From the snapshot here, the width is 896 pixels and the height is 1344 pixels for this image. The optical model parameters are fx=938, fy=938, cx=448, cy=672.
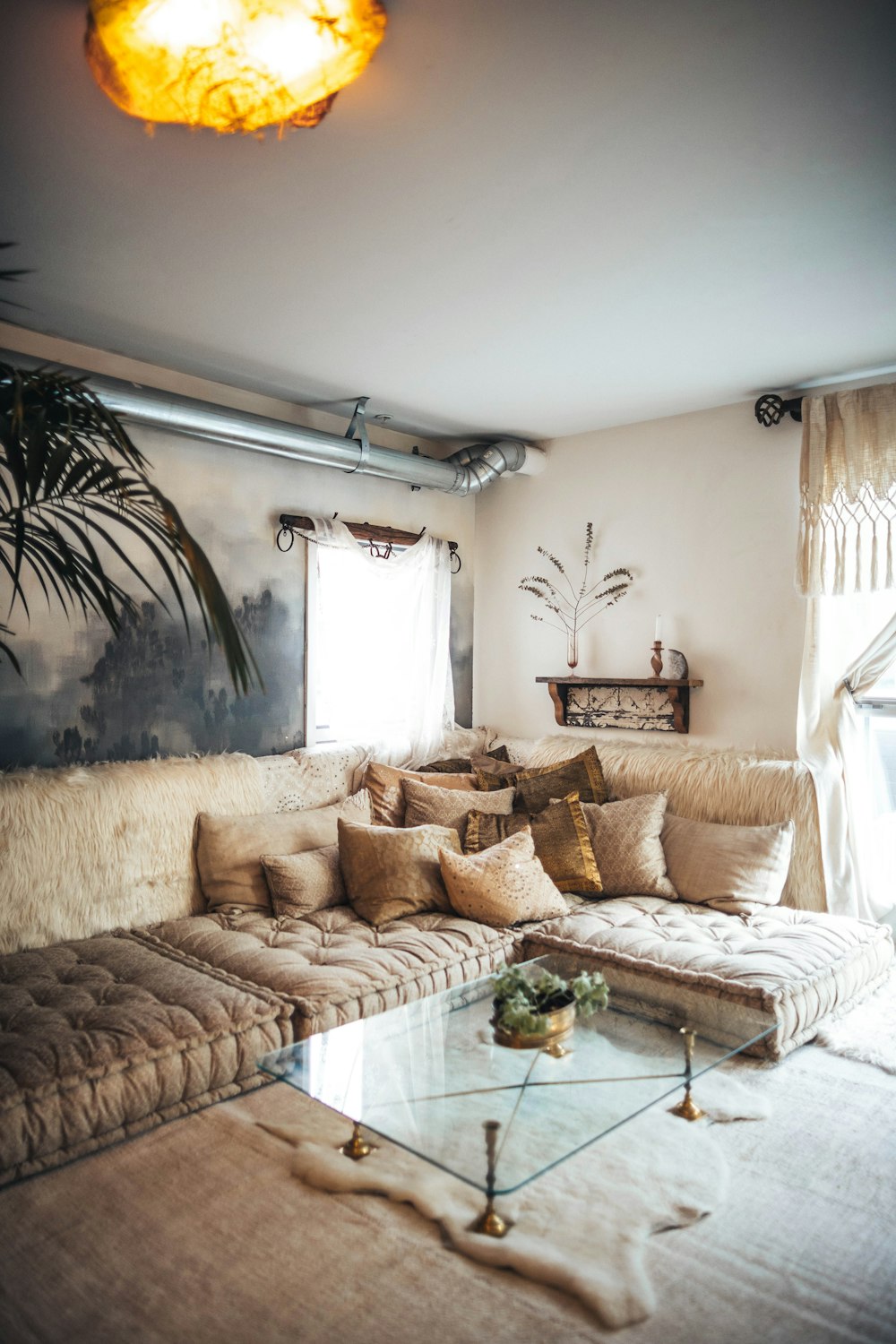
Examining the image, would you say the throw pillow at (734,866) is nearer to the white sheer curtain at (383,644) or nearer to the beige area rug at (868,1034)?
the beige area rug at (868,1034)

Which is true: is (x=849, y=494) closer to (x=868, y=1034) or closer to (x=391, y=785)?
(x=868, y=1034)

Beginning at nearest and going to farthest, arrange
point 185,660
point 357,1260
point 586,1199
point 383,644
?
point 357,1260
point 586,1199
point 185,660
point 383,644

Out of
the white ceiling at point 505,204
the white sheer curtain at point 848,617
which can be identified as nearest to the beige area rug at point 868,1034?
the white sheer curtain at point 848,617

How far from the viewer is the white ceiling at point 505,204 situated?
1.78m

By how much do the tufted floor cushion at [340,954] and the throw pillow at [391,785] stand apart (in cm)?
53

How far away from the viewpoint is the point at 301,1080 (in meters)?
2.17

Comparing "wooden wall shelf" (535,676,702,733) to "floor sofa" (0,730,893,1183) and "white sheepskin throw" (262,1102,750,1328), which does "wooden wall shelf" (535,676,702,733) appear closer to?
"floor sofa" (0,730,893,1183)

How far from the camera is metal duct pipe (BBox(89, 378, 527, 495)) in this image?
3.36m

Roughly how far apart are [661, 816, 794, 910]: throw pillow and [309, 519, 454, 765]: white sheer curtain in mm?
1439

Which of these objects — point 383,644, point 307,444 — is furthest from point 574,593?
point 307,444

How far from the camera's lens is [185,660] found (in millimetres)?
3832

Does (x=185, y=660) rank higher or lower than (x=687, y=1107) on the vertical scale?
higher

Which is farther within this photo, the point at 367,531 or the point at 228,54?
the point at 367,531

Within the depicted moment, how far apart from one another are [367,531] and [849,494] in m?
2.14
